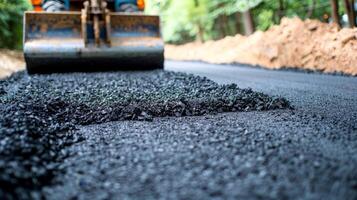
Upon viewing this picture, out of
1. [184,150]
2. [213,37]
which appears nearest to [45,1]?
[184,150]

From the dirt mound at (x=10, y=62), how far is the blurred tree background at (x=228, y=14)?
4.68 metres

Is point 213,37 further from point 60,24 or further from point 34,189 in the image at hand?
point 34,189

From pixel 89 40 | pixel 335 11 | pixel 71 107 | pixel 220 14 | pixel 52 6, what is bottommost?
pixel 71 107

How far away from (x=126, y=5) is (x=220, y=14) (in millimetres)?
9913

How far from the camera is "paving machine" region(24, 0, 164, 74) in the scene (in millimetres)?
5973

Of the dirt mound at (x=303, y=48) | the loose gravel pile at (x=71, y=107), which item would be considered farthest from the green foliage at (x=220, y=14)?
the loose gravel pile at (x=71, y=107)

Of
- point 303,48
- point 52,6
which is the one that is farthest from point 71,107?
point 303,48

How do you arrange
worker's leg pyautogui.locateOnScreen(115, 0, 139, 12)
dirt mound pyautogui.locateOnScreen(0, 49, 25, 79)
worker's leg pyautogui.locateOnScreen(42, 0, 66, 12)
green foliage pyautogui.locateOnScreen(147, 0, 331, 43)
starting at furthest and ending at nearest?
green foliage pyautogui.locateOnScreen(147, 0, 331, 43), dirt mound pyautogui.locateOnScreen(0, 49, 25, 79), worker's leg pyautogui.locateOnScreen(115, 0, 139, 12), worker's leg pyautogui.locateOnScreen(42, 0, 66, 12)

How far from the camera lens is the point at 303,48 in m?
8.45

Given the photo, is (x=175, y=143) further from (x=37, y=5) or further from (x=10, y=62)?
(x=10, y=62)

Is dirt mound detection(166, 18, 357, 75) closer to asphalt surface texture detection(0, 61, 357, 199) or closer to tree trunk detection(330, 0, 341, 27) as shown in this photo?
tree trunk detection(330, 0, 341, 27)

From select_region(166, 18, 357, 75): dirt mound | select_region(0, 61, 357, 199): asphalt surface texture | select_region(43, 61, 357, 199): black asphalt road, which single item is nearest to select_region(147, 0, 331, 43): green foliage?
select_region(166, 18, 357, 75): dirt mound

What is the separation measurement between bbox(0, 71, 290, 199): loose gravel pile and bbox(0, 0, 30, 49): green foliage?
6.22 metres

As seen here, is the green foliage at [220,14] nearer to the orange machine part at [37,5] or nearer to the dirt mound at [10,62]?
the dirt mound at [10,62]
